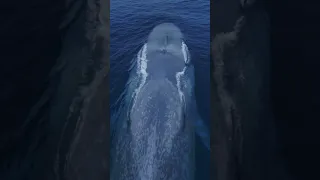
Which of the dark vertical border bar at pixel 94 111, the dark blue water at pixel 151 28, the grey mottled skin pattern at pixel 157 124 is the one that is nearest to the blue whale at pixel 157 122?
the grey mottled skin pattern at pixel 157 124

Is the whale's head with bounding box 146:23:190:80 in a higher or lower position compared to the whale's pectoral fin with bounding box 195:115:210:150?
higher

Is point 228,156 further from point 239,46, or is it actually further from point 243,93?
point 239,46

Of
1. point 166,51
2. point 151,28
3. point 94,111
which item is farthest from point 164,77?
point 94,111

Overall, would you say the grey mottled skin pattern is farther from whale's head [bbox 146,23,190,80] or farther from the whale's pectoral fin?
the whale's pectoral fin

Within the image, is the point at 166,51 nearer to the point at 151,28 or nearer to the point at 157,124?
the point at 151,28

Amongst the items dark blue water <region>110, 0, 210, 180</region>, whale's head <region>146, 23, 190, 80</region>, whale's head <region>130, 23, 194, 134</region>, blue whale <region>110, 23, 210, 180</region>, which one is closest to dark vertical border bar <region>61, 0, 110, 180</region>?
blue whale <region>110, 23, 210, 180</region>

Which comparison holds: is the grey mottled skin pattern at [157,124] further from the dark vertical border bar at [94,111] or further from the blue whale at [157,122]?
the dark vertical border bar at [94,111]

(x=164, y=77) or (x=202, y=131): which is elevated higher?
(x=164, y=77)
